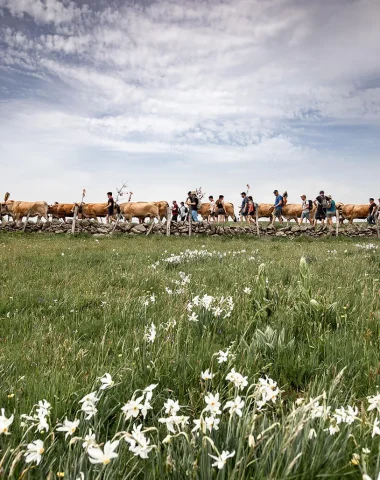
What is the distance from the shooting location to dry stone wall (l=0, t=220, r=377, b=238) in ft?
94.0

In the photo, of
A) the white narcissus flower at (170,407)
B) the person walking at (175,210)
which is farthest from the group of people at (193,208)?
the white narcissus flower at (170,407)

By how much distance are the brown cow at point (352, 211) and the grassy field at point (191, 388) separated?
41.7m

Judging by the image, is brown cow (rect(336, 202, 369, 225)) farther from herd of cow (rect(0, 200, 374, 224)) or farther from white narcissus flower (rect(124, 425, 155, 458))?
white narcissus flower (rect(124, 425, 155, 458))

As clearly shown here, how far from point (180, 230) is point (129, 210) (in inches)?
582

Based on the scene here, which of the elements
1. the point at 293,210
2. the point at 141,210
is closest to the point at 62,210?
the point at 141,210

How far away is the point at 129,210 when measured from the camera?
41.6m

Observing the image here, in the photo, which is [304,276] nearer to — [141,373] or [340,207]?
[141,373]

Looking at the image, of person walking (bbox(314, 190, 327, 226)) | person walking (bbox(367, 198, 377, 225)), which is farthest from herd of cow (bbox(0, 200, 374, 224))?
person walking (bbox(314, 190, 327, 226))

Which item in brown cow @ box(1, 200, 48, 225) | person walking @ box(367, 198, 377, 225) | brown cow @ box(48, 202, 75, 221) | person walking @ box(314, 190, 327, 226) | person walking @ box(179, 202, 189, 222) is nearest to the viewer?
person walking @ box(314, 190, 327, 226)

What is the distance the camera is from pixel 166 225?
2862 centimetres

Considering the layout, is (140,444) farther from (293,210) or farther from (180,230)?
(293,210)

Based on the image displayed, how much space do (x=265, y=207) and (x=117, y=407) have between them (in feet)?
144

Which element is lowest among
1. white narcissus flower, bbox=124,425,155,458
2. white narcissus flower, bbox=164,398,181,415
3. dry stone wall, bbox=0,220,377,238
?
dry stone wall, bbox=0,220,377,238

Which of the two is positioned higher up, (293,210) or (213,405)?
(293,210)
